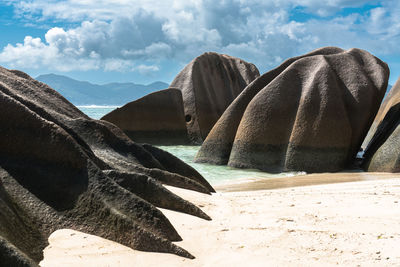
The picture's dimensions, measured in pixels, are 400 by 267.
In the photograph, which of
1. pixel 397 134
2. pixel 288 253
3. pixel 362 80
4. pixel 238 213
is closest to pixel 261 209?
pixel 238 213

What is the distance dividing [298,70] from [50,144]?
8.63m

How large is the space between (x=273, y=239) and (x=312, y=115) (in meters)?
7.51

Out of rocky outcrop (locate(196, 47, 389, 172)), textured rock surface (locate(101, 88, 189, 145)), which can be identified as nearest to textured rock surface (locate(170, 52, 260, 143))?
textured rock surface (locate(101, 88, 189, 145))

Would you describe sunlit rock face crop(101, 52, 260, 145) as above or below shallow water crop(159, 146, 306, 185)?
above

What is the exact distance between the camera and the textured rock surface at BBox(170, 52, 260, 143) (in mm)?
19828

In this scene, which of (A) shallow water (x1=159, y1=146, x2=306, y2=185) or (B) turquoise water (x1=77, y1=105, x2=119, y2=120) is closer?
(A) shallow water (x1=159, y1=146, x2=306, y2=185)

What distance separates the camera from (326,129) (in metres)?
10.0

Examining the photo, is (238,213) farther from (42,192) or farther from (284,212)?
(42,192)

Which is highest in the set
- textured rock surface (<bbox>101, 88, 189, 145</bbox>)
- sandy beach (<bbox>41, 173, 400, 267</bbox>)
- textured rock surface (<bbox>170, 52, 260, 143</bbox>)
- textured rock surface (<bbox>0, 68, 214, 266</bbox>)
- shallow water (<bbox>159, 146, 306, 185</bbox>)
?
textured rock surface (<bbox>170, 52, 260, 143</bbox>)

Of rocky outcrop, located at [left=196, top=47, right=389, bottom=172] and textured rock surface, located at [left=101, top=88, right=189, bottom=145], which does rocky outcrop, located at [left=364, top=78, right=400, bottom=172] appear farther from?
textured rock surface, located at [left=101, top=88, right=189, bottom=145]

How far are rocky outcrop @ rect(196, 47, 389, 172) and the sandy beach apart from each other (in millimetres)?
5752

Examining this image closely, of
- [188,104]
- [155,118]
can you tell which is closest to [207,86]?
[188,104]

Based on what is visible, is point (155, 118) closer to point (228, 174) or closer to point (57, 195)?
point (228, 174)

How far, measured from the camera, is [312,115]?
1014 centimetres
